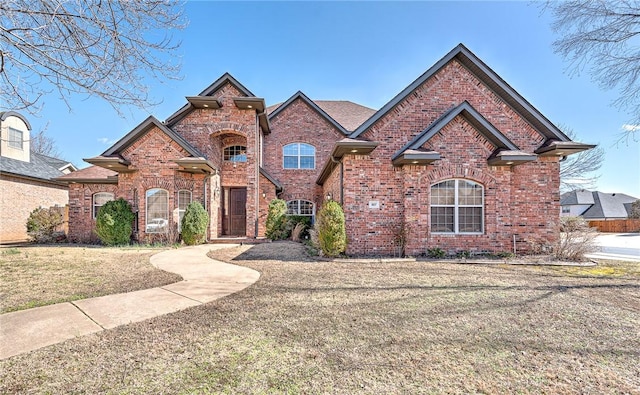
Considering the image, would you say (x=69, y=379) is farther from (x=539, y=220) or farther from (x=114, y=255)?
(x=539, y=220)

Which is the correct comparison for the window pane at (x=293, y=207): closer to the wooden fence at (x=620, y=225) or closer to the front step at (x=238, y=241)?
the front step at (x=238, y=241)

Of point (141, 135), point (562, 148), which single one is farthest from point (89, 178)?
point (562, 148)

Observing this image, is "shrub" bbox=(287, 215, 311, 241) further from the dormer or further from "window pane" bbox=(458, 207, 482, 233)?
the dormer

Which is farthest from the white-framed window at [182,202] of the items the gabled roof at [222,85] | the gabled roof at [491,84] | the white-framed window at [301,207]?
the gabled roof at [491,84]

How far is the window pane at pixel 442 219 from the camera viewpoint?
9641 millimetres

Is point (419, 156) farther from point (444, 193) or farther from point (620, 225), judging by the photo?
point (620, 225)

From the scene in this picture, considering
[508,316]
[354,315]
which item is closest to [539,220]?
[508,316]

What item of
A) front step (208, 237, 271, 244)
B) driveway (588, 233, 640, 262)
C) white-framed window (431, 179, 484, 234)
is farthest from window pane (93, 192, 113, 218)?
driveway (588, 233, 640, 262)

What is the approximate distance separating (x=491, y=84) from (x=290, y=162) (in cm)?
1131

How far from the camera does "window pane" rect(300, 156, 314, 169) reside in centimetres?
1798

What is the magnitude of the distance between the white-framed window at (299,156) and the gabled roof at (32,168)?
12598mm

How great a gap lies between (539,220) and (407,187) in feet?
16.0

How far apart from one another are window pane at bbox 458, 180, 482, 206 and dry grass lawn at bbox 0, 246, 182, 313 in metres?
8.82

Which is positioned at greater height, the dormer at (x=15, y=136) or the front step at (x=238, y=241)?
the dormer at (x=15, y=136)
